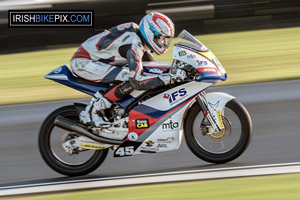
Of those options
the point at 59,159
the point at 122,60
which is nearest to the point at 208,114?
the point at 122,60

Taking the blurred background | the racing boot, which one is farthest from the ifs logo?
the blurred background

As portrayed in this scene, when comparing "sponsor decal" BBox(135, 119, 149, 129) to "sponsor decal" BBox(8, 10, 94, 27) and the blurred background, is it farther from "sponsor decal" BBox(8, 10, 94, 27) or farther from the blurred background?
"sponsor decal" BBox(8, 10, 94, 27)

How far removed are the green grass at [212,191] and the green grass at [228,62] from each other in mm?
4814

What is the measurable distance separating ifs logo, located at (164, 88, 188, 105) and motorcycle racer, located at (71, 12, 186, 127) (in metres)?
0.17

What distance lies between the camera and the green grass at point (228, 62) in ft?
36.0

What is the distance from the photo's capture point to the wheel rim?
6434mm

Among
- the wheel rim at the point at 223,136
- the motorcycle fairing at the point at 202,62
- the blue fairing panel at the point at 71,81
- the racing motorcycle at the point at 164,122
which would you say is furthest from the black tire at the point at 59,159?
the motorcycle fairing at the point at 202,62

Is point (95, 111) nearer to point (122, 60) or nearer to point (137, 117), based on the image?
point (137, 117)

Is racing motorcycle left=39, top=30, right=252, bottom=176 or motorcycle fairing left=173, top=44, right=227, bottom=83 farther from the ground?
motorcycle fairing left=173, top=44, right=227, bottom=83

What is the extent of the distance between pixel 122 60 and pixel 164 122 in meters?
0.81

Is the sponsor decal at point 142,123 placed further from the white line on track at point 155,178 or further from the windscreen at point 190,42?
the windscreen at point 190,42

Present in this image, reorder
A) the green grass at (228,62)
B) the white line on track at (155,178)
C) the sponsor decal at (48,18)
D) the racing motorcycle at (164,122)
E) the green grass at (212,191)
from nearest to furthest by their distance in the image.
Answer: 1. the green grass at (212,191)
2. the white line on track at (155,178)
3. the racing motorcycle at (164,122)
4. the green grass at (228,62)
5. the sponsor decal at (48,18)

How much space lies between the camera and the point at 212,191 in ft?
18.7

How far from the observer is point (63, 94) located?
11.0 metres
